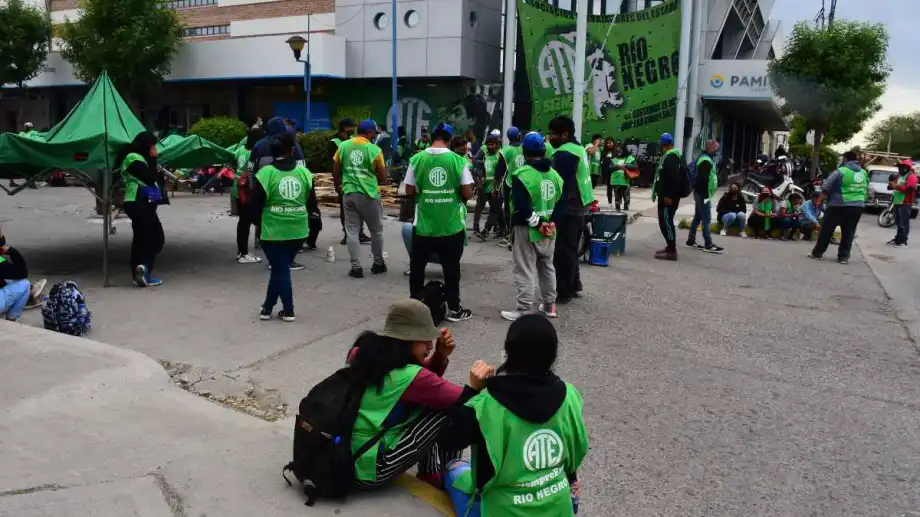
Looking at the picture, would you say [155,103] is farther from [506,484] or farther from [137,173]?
[506,484]

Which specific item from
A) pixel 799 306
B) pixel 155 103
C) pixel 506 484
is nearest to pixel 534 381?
pixel 506 484

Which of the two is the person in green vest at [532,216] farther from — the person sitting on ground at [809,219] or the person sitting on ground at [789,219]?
the person sitting on ground at [809,219]

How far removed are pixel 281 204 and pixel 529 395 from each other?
4634 millimetres

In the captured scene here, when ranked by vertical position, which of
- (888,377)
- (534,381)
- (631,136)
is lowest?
(888,377)

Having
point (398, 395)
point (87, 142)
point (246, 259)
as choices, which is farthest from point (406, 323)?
point (246, 259)

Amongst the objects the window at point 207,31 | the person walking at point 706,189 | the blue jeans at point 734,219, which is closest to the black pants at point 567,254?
the person walking at point 706,189

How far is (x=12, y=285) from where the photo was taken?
6.68m

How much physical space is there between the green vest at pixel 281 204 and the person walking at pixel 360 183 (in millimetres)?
2201

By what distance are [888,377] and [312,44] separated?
2338cm

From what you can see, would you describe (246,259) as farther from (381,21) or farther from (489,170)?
(381,21)

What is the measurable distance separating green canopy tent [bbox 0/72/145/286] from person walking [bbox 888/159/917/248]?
1381 cm

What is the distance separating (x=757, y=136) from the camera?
49.2 m

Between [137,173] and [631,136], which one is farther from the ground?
[631,136]

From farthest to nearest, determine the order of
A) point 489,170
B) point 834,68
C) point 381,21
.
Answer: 1. point 381,21
2. point 834,68
3. point 489,170
